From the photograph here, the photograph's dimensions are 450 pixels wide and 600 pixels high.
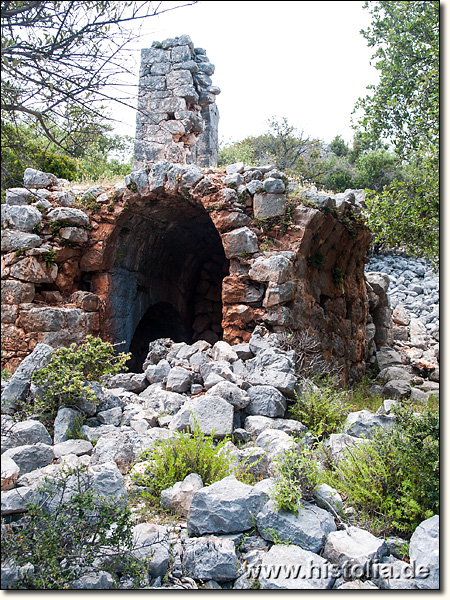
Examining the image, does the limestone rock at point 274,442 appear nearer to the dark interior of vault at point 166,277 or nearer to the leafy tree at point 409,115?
the leafy tree at point 409,115

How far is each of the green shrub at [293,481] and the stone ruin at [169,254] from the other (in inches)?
128

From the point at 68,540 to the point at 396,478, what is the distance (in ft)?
8.12

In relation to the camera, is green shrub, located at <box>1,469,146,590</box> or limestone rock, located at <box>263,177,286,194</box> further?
limestone rock, located at <box>263,177,286,194</box>

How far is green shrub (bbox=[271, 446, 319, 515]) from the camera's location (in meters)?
3.62

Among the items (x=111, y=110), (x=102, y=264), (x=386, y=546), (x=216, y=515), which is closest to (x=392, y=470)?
(x=386, y=546)

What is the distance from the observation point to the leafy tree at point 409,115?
17.6ft

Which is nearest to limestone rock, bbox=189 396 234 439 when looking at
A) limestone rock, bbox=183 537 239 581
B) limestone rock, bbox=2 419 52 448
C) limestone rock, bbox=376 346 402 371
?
limestone rock, bbox=2 419 52 448

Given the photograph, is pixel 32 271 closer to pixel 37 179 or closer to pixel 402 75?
pixel 37 179

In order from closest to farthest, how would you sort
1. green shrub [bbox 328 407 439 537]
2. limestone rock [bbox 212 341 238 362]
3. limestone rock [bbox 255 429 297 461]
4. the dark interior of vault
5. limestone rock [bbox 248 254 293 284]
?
green shrub [bbox 328 407 439 537], limestone rock [bbox 255 429 297 461], limestone rock [bbox 212 341 238 362], limestone rock [bbox 248 254 293 284], the dark interior of vault

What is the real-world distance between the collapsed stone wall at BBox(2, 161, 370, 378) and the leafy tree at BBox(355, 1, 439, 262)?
152 centimetres

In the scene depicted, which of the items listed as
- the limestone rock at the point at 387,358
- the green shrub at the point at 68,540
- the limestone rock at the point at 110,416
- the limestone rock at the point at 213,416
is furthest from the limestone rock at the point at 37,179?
the limestone rock at the point at 387,358

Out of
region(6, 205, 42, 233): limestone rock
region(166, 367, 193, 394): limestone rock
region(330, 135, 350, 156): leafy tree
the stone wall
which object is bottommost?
region(166, 367, 193, 394): limestone rock

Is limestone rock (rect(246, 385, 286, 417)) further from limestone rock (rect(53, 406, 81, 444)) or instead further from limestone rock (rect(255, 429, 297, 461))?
limestone rock (rect(53, 406, 81, 444))

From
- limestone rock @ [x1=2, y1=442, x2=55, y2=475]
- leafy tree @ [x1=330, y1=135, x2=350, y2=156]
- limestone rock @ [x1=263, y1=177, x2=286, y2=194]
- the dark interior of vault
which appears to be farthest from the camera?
leafy tree @ [x1=330, y1=135, x2=350, y2=156]
